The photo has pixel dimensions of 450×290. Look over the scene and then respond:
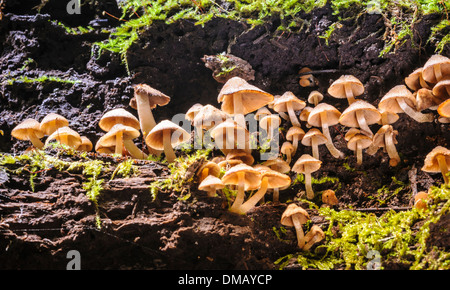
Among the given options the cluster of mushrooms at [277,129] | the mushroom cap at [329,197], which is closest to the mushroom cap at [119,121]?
the cluster of mushrooms at [277,129]

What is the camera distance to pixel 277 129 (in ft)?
12.3

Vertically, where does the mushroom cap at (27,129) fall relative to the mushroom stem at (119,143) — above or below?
above

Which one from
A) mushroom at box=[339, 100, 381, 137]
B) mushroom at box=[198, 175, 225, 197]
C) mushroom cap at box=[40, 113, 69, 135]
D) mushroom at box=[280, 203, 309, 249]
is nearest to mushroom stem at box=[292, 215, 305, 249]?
mushroom at box=[280, 203, 309, 249]

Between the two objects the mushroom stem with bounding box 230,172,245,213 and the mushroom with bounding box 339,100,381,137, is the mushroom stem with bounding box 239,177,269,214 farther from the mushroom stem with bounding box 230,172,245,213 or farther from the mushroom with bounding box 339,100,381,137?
the mushroom with bounding box 339,100,381,137

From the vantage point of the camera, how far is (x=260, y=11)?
397cm

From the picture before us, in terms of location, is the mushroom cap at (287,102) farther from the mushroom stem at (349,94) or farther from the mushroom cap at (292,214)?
the mushroom cap at (292,214)

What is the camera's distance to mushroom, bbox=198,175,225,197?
2.40m

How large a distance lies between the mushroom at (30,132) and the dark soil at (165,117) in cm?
36

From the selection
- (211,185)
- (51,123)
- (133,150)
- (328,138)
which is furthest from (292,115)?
(51,123)

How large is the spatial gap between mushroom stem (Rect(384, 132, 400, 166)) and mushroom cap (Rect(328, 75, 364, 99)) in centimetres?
63

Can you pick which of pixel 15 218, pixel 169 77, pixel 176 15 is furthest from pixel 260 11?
pixel 15 218

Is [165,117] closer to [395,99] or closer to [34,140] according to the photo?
[34,140]

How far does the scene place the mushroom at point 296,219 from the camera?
268 centimetres
